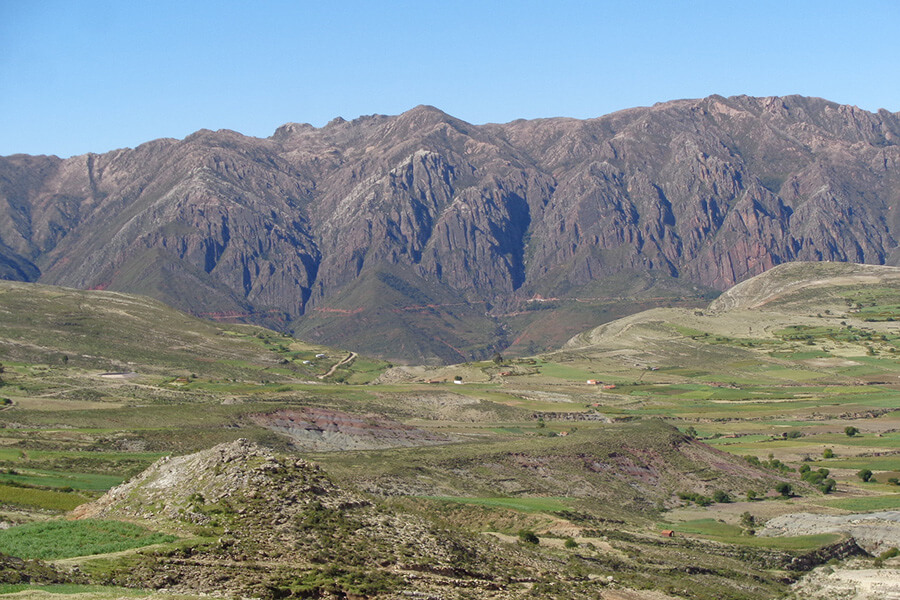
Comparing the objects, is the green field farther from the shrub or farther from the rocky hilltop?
the shrub

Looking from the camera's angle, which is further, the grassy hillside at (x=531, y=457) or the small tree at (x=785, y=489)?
the small tree at (x=785, y=489)

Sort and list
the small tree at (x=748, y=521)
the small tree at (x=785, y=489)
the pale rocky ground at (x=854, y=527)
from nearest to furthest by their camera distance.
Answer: the pale rocky ground at (x=854, y=527) < the small tree at (x=748, y=521) < the small tree at (x=785, y=489)

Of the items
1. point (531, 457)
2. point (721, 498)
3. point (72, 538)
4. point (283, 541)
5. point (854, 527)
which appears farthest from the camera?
point (531, 457)

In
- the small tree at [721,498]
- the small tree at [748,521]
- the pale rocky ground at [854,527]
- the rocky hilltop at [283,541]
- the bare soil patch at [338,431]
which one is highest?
the rocky hilltop at [283,541]

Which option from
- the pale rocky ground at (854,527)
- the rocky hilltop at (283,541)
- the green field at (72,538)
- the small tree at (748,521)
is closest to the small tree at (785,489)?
the small tree at (748,521)

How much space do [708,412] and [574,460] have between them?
62583 mm

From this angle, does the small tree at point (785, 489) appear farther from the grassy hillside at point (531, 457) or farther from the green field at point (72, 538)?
the green field at point (72, 538)

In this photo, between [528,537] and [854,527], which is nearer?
[528,537]

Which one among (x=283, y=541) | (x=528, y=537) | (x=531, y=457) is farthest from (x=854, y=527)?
(x=283, y=541)

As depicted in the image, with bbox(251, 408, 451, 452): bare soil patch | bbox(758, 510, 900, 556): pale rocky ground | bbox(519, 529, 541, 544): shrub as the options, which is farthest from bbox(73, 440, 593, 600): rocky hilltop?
bbox(251, 408, 451, 452): bare soil patch

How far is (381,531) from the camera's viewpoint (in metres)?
58.2

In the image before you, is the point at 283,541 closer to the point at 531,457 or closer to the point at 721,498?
the point at 531,457

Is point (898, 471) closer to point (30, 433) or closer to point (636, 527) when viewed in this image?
point (636, 527)

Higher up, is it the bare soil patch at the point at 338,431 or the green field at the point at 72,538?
the green field at the point at 72,538
